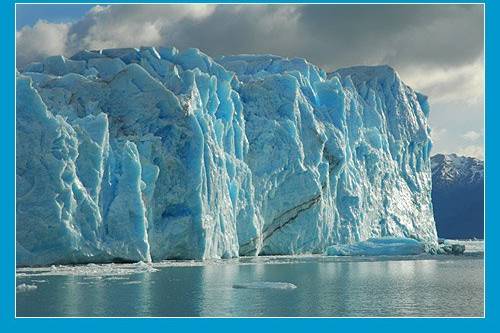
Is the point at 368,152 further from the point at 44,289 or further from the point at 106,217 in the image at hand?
the point at 44,289

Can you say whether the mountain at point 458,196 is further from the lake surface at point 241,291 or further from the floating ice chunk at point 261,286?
the floating ice chunk at point 261,286

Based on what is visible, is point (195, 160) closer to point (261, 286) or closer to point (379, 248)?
point (379, 248)

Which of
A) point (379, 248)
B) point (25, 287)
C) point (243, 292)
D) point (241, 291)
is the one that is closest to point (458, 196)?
point (379, 248)

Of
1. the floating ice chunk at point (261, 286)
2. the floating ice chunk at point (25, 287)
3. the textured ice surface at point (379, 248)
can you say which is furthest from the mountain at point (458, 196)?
the floating ice chunk at point (25, 287)

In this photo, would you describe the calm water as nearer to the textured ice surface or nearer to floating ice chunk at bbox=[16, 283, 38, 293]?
floating ice chunk at bbox=[16, 283, 38, 293]

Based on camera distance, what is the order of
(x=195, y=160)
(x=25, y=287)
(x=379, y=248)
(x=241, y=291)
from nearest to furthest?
(x=25, y=287), (x=241, y=291), (x=195, y=160), (x=379, y=248)

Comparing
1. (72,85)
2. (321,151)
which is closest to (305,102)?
(321,151)

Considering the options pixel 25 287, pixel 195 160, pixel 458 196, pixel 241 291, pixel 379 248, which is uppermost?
pixel 195 160
